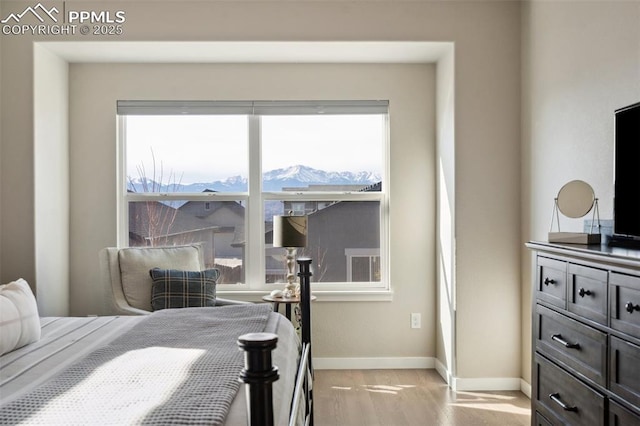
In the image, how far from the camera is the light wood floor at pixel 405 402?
342 cm

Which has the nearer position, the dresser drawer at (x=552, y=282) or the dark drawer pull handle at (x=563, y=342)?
the dark drawer pull handle at (x=563, y=342)

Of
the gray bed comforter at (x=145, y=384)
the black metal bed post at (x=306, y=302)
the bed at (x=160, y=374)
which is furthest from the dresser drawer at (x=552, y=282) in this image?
Result: the gray bed comforter at (x=145, y=384)

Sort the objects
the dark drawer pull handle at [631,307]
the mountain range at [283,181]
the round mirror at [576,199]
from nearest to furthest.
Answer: the dark drawer pull handle at [631,307] < the round mirror at [576,199] < the mountain range at [283,181]

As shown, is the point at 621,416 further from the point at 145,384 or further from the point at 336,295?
the point at 336,295

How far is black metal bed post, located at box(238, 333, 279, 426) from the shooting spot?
108 cm

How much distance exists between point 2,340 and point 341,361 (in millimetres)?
2800

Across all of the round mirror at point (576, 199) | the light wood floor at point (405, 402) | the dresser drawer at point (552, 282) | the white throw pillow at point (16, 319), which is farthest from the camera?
the light wood floor at point (405, 402)

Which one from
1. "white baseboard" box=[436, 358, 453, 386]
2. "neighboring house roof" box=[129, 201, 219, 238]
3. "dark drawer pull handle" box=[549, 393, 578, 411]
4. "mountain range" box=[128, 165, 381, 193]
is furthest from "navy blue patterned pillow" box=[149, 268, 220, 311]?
"dark drawer pull handle" box=[549, 393, 578, 411]

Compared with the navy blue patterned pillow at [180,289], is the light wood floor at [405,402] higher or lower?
lower

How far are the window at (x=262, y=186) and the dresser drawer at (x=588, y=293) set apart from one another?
2.44m

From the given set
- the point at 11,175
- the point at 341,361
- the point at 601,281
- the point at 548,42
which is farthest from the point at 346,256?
the point at 601,281

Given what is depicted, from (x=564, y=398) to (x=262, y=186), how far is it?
2.87 metres

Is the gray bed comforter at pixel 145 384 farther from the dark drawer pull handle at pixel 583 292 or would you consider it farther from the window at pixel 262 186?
the window at pixel 262 186

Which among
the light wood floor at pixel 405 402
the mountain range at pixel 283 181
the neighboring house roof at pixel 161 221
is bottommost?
the light wood floor at pixel 405 402
